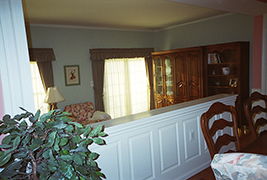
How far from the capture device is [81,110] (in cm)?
543

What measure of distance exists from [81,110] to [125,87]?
63.6 inches

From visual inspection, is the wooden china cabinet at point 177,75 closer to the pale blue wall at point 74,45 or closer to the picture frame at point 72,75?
the pale blue wall at point 74,45

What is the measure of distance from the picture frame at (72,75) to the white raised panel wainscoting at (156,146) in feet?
11.8

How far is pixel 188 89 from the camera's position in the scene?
577cm

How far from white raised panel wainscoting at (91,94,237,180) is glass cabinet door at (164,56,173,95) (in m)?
3.39

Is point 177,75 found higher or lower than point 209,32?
lower

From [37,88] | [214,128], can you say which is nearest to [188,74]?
[37,88]

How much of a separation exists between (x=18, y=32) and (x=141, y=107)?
5.80 metres

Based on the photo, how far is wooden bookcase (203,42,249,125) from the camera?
477 centimetres

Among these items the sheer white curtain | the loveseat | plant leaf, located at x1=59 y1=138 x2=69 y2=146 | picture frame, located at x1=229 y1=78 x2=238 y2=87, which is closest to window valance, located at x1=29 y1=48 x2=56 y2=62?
the loveseat

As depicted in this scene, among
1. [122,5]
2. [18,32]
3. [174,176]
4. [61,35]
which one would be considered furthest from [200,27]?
[18,32]

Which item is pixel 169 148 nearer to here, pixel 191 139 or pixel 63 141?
pixel 191 139

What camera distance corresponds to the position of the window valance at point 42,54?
499cm

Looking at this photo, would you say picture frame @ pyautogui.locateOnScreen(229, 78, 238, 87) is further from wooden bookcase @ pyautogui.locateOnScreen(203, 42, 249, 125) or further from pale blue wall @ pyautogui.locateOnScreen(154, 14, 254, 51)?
pale blue wall @ pyautogui.locateOnScreen(154, 14, 254, 51)
